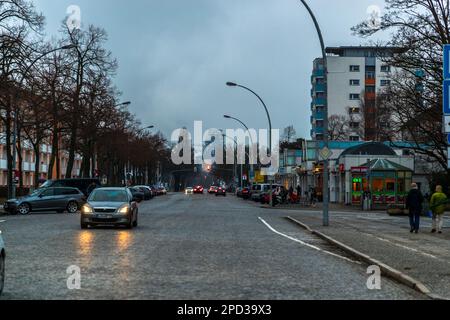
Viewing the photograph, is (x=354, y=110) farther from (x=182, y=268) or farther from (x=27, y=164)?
(x=182, y=268)

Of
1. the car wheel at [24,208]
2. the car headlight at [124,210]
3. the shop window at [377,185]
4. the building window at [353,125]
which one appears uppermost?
the building window at [353,125]

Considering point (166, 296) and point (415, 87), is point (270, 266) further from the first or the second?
point (415, 87)

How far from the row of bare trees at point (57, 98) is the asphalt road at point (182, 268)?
1535cm

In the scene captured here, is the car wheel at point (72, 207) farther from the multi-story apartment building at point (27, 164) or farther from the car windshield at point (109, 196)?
the multi-story apartment building at point (27, 164)

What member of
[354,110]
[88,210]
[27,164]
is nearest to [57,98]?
[88,210]

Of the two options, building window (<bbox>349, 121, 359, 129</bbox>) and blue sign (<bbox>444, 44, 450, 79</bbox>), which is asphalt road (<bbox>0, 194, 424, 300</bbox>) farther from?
building window (<bbox>349, 121, 359, 129</bbox>)

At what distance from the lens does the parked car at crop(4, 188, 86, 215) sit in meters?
37.4

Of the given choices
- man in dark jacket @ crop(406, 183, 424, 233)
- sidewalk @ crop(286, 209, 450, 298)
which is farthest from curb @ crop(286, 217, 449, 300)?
man in dark jacket @ crop(406, 183, 424, 233)

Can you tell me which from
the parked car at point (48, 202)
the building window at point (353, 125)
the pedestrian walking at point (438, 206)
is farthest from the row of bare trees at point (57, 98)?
the building window at point (353, 125)

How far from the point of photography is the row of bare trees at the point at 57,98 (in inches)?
1358

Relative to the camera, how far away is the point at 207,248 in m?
→ 17.1

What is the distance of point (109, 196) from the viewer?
82.8ft

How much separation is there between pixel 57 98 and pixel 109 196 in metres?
23.8

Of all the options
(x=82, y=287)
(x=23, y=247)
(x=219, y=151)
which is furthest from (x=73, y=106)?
(x=219, y=151)
